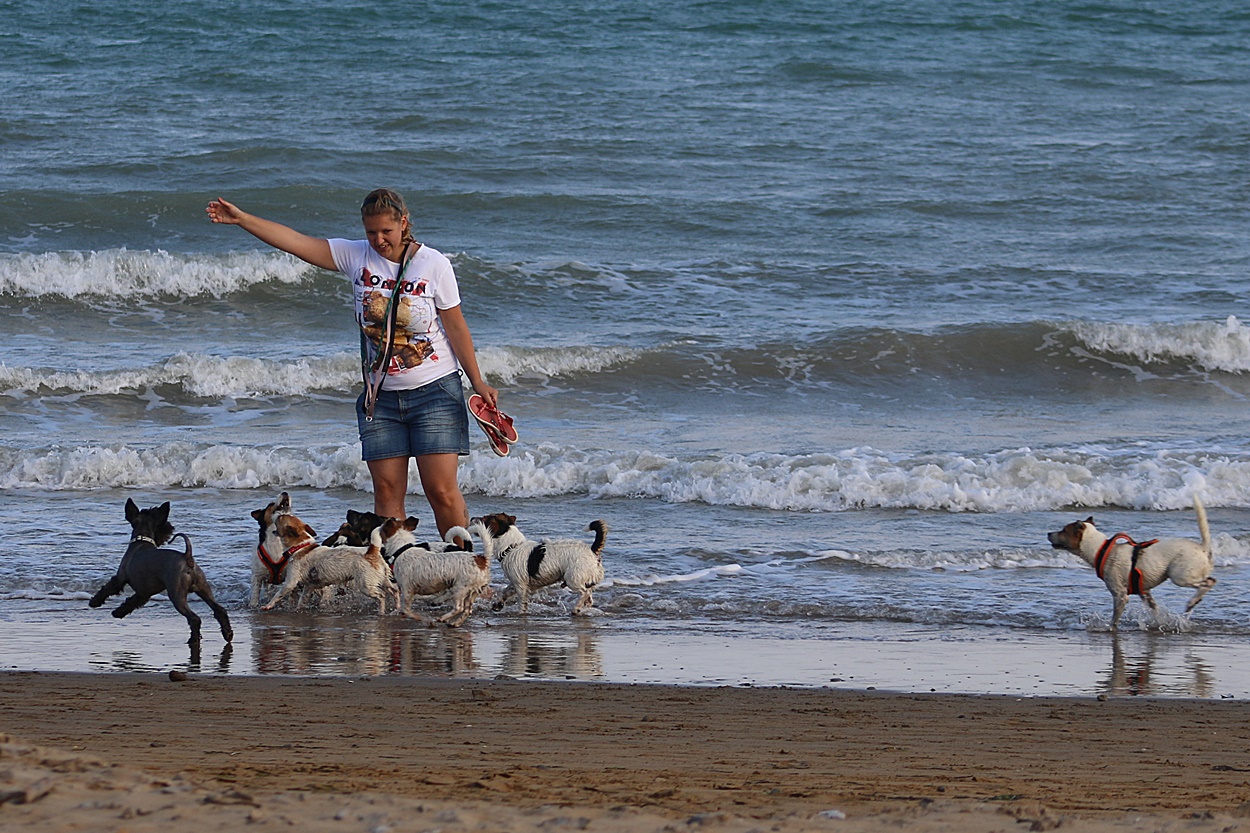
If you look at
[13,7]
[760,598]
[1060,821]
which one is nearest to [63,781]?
[1060,821]

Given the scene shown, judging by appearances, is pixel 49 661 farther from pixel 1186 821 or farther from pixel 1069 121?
pixel 1069 121

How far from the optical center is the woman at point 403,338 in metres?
6.08

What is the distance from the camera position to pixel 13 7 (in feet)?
91.9

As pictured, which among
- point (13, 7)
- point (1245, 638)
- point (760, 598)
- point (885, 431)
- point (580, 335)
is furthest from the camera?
point (13, 7)

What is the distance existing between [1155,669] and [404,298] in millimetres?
3607

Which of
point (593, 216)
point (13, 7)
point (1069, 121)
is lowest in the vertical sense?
point (593, 216)

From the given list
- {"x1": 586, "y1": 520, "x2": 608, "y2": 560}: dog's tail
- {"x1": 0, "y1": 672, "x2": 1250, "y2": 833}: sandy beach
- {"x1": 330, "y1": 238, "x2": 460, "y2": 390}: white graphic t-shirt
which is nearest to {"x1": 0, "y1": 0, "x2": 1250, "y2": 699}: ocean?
{"x1": 586, "y1": 520, "x2": 608, "y2": 560}: dog's tail

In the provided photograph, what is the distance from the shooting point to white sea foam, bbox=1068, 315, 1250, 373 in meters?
14.3

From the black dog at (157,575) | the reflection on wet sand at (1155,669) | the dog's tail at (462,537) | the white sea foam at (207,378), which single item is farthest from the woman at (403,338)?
the white sea foam at (207,378)

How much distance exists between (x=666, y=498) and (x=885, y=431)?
3.05 metres

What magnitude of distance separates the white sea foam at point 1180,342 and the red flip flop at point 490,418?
9.88 meters

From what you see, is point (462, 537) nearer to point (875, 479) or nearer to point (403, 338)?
point (403, 338)

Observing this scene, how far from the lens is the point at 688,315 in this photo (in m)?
15.7

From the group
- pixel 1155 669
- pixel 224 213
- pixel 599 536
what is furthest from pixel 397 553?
pixel 1155 669
